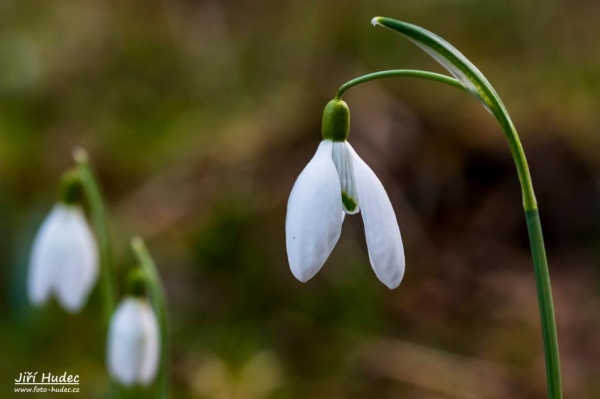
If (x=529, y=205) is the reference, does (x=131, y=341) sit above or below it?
above

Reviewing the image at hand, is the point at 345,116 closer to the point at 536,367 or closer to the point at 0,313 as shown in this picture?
the point at 536,367

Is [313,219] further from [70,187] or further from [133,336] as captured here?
[70,187]

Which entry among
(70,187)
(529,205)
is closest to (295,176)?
(70,187)

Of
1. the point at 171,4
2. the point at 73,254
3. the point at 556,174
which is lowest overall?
the point at 73,254

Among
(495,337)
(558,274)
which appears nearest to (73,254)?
(495,337)

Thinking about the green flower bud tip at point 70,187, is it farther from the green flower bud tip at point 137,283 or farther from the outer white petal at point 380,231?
the outer white petal at point 380,231

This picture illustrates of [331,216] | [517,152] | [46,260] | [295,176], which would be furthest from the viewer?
[295,176]

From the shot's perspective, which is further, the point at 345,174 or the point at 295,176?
the point at 295,176
